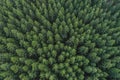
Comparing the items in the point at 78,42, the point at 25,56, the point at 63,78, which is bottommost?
the point at 63,78

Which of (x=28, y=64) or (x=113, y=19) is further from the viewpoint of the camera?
(x=113, y=19)

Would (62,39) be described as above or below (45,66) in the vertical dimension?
above

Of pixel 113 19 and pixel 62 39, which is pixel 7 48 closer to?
pixel 62 39

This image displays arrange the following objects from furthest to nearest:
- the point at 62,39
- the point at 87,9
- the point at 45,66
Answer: the point at 87,9 < the point at 62,39 < the point at 45,66

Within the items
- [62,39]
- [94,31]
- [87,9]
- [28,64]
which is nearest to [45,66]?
Answer: [28,64]

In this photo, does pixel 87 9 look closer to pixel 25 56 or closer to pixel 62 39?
pixel 62 39

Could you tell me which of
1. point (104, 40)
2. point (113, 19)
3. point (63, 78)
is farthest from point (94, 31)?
point (63, 78)

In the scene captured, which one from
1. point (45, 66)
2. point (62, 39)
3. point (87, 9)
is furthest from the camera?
point (87, 9)
